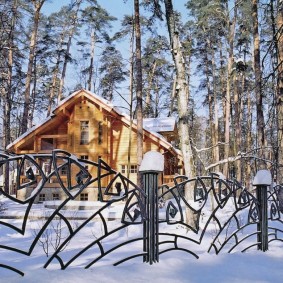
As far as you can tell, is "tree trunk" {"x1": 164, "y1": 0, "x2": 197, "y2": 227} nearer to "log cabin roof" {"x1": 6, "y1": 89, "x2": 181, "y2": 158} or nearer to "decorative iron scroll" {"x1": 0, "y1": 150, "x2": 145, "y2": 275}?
"decorative iron scroll" {"x1": 0, "y1": 150, "x2": 145, "y2": 275}

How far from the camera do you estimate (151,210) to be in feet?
11.3

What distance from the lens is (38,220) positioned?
32.6 feet

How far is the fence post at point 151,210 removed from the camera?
3.42 m

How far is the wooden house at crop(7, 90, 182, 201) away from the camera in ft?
59.4

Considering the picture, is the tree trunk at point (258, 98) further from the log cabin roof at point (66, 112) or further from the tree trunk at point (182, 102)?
the log cabin roof at point (66, 112)

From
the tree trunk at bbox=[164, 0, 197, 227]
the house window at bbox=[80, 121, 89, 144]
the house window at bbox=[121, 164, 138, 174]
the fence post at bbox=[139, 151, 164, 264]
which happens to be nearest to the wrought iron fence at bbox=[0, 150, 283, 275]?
the fence post at bbox=[139, 151, 164, 264]

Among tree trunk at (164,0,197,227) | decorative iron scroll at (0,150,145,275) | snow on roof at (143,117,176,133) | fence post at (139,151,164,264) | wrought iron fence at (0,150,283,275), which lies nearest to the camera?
decorative iron scroll at (0,150,145,275)

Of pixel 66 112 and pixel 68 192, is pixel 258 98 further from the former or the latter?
pixel 66 112

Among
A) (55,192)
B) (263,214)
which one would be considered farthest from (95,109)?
(263,214)

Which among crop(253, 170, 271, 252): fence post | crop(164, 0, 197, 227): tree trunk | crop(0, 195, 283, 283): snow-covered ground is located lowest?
crop(0, 195, 283, 283): snow-covered ground

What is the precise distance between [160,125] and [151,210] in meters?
16.2

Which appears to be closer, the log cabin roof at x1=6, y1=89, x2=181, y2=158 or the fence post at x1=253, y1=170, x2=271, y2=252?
the fence post at x1=253, y1=170, x2=271, y2=252

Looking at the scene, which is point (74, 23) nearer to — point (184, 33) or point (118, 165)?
point (184, 33)

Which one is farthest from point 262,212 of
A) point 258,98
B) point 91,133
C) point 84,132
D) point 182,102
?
point 84,132
